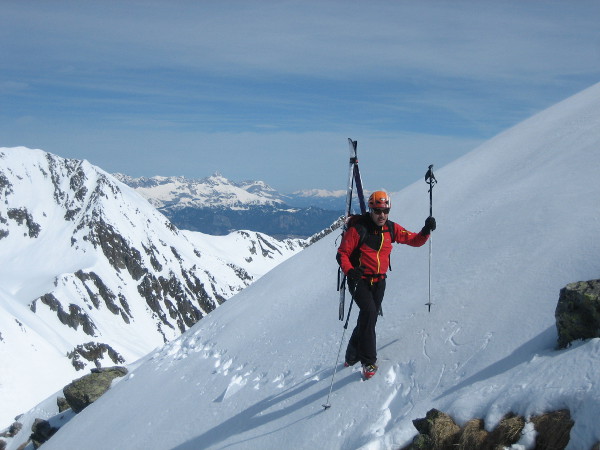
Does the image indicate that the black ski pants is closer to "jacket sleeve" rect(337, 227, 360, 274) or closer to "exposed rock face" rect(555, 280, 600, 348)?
Answer: "jacket sleeve" rect(337, 227, 360, 274)

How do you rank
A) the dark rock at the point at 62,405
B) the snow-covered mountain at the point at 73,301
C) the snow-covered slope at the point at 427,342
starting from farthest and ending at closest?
the snow-covered mountain at the point at 73,301 < the dark rock at the point at 62,405 < the snow-covered slope at the point at 427,342

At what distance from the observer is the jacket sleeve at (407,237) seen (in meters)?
9.29

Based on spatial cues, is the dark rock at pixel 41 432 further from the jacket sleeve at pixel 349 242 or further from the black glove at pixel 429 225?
the black glove at pixel 429 225

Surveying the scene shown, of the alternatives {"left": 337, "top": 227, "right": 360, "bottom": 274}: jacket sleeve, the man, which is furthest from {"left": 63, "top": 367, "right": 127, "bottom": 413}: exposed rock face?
{"left": 337, "top": 227, "right": 360, "bottom": 274}: jacket sleeve

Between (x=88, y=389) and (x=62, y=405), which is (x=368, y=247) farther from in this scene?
(x=62, y=405)

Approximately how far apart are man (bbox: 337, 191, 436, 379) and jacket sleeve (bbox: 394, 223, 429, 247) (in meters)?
0.25

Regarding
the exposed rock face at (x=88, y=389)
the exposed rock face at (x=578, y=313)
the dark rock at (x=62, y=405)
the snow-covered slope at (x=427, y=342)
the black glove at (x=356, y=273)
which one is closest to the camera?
the exposed rock face at (x=578, y=313)

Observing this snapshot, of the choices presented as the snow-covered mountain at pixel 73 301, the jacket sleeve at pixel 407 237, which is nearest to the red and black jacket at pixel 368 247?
the jacket sleeve at pixel 407 237

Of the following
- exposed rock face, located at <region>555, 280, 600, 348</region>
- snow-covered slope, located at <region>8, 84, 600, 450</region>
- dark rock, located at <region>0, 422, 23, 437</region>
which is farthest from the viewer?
dark rock, located at <region>0, 422, 23, 437</region>

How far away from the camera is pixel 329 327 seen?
12.2m

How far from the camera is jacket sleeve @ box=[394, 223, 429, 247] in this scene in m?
9.29

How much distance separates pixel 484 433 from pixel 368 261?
11.7ft

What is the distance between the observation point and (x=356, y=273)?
8469 millimetres

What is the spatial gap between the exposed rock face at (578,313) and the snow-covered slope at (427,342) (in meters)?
0.28
